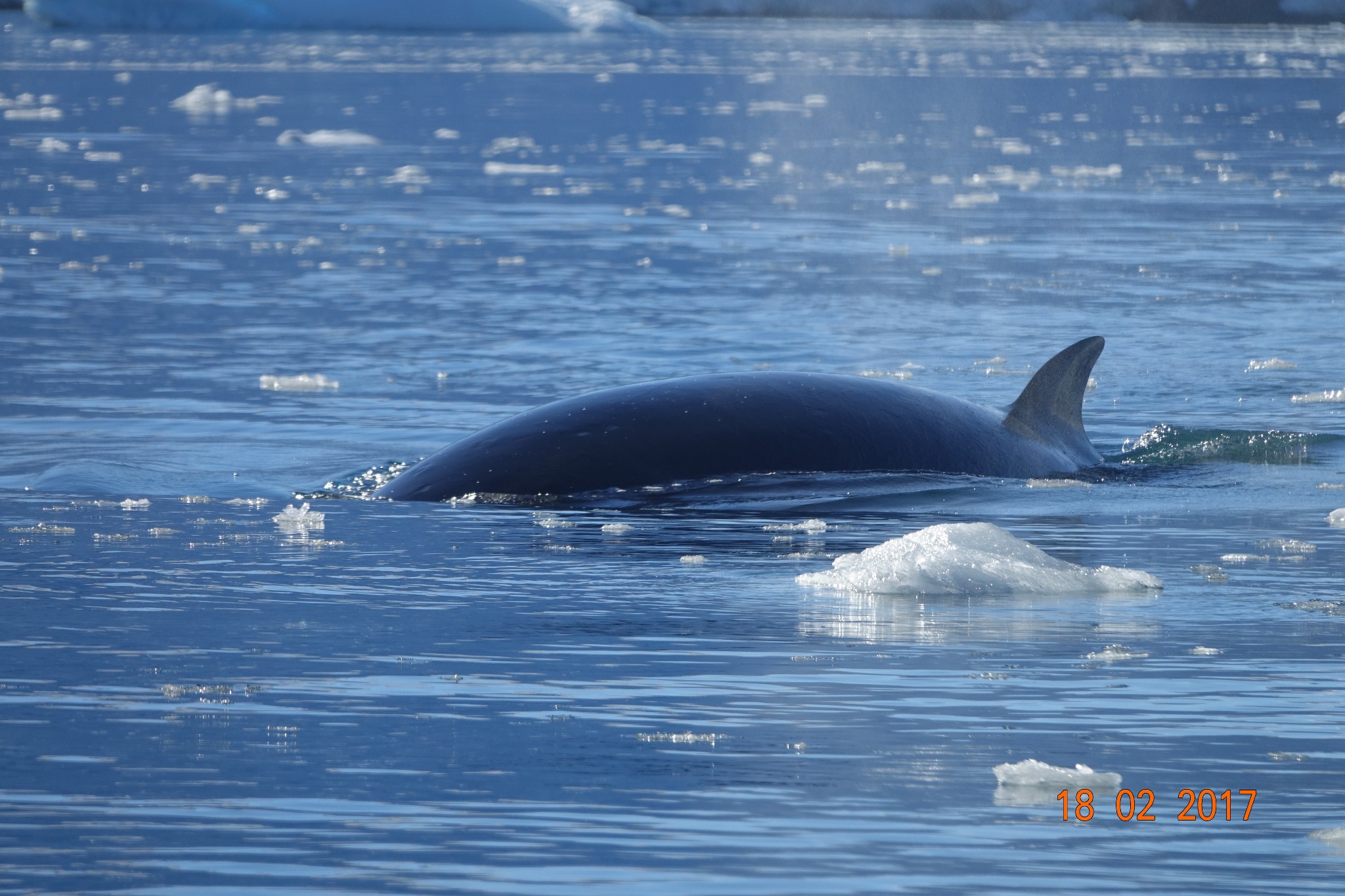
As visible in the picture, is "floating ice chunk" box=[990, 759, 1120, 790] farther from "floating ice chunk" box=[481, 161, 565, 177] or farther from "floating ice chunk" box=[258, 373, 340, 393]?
"floating ice chunk" box=[481, 161, 565, 177]

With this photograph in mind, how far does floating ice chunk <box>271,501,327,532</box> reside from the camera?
7824mm

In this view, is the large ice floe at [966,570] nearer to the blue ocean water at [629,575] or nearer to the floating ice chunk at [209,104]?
the blue ocean water at [629,575]

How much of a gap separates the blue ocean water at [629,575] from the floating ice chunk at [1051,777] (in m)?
0.06

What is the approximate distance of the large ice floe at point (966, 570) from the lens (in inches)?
260

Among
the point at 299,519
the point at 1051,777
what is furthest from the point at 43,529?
the point at 1051,777

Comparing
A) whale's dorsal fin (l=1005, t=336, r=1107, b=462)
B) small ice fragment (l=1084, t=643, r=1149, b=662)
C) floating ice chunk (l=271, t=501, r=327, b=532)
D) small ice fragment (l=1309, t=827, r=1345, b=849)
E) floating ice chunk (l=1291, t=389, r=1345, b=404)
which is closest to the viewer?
small ice fragment (l=1309, t=827, r=1345, b=849)

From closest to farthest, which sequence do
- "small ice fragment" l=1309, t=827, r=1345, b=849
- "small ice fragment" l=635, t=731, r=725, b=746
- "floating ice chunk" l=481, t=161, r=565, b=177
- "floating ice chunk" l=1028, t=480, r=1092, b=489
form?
"small ice fragment" l=1309, t=827, r=1345, b=849 < "small ice fragment" l=635, t=731, r=725, b=746 < "floating ice chunk" l=1028, t=480, r=1092, b=489 < "floating ice chunk" l=481, t=161, r=565, b=177

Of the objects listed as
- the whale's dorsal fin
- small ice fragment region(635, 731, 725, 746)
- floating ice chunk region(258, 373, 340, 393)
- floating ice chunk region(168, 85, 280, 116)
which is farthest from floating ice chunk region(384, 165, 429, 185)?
small ice fragment region(635, 731, 725, 746)

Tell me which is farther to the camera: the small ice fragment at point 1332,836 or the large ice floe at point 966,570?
the large ice floe at point 966,570

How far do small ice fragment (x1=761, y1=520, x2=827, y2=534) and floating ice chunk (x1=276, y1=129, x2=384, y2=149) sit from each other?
28.4m

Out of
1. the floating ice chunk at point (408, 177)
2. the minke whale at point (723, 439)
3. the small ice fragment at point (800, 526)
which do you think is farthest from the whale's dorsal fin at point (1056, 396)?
the floating ice chunk at point (408, 177)

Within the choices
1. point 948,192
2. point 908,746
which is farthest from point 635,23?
point 908,746

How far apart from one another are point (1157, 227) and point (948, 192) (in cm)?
475

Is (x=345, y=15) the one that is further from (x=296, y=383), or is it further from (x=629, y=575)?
(x=629, y=575)
